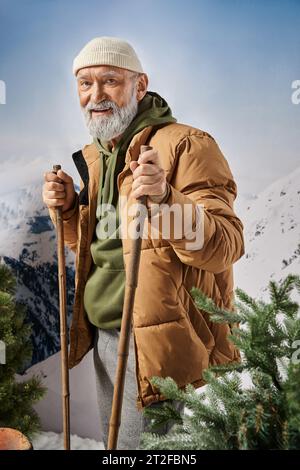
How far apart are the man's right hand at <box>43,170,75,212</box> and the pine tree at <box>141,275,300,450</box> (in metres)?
0.81

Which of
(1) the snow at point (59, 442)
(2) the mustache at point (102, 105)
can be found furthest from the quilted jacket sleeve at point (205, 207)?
(1) the snow at point (59, 442)

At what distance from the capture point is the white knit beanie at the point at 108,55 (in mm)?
1803

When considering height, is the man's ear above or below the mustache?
above

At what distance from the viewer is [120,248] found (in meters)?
1.83

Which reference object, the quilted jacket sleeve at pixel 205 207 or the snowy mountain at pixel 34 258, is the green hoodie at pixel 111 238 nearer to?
the quilted jacket sleeve at pixel 205 207

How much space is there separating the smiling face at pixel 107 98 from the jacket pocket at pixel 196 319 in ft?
1.68

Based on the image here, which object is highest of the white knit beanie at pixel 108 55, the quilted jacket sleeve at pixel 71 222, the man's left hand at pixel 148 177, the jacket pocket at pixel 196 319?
the white knit beanie at pixel 108 55

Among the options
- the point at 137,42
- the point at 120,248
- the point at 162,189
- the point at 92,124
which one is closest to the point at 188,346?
the point at 120,248

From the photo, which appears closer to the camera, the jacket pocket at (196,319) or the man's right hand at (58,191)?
the jacket pocket at (196,319)

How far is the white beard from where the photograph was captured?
181cm

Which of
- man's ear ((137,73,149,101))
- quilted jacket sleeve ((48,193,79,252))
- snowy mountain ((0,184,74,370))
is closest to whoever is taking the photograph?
man's ear ((137,73,149,101))

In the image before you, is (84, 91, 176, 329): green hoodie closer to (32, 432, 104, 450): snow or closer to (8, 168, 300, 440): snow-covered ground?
(8, 168, 300, 440): snow-covered ground

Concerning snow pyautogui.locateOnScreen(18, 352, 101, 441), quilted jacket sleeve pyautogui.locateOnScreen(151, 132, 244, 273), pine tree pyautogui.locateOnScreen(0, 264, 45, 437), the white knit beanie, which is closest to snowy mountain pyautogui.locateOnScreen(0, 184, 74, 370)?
snow pyautogui.locateOnScreen(18, 352, 101, 441)

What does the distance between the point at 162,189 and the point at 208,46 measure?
1063 millimetres
